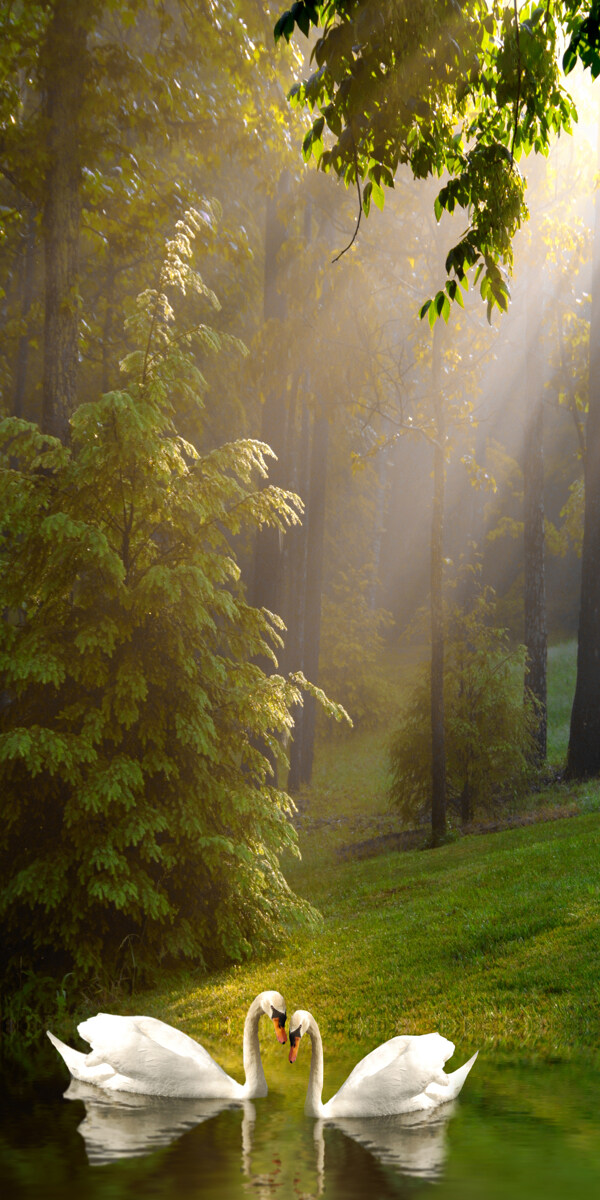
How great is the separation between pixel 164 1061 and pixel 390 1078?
3.96 ft

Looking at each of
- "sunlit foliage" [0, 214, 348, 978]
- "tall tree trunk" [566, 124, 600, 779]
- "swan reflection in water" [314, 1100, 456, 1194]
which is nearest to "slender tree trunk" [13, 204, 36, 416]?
"tall tree trunk" [566, 124, 600, 779]

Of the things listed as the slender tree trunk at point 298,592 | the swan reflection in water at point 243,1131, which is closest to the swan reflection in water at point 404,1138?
the swan reflection in water at point 243,1131

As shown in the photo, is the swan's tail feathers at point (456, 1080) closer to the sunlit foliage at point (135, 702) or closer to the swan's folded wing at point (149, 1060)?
the swan's folded wing at point (149, 1060)

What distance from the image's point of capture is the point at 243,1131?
497 centimetres

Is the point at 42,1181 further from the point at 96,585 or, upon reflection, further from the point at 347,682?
the point at 347,682

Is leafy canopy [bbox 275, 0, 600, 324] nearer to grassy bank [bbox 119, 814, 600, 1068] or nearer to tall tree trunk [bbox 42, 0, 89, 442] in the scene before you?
grassy bank [bbox 119, 814, 600, 1068]

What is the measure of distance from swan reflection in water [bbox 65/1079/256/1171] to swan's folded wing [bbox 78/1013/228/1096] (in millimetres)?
76

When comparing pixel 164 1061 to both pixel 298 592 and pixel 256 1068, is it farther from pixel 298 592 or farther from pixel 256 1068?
pixel 298 592

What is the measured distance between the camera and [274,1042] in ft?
24.0

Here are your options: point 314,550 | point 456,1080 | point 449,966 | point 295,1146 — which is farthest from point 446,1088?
point 314,550

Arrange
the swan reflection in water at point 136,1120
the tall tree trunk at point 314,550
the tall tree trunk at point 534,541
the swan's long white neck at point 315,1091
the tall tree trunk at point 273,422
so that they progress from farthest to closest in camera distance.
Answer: the tall tree trunk at point 314,550
the tall tree trunk at point 534,541
the tall tree trunk at point 273,422
the swan's long white neck at point 315,1091
the swan reflection in water at point 136,1120

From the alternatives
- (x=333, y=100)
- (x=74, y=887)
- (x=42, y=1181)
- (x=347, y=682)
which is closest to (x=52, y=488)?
(x=74, y=887)

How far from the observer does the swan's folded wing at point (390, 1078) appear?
512 cm

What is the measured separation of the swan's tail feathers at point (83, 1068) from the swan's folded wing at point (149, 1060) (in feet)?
0.12
